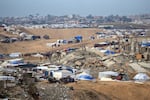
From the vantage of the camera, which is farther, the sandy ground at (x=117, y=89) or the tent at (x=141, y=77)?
the tent at (x=141, y=77)

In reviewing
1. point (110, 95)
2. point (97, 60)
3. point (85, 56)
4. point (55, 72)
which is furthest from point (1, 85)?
point (85, 56)

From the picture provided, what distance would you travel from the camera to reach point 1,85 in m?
12.8

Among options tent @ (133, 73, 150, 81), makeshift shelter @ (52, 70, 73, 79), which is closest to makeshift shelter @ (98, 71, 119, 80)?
tent @ (133, 73, 150, 81)

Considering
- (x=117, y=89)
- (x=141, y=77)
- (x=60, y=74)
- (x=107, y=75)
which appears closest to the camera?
(x=117, y=89)

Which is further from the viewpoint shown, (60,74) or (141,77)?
(60,74)

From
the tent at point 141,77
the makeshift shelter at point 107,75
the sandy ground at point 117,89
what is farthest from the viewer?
the makeshift shelter at point 107,75

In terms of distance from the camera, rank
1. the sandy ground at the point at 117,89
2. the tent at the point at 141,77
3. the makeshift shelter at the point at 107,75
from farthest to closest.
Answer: the makeshift shelter at the point at 107,75, the tent at the point at 141,77, the sandy ground at the point at 117,89

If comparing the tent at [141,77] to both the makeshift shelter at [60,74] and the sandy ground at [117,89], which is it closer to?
the sandy ground at [117,89]

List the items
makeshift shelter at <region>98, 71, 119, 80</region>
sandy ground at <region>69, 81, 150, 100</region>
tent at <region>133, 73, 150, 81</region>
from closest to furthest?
sandy ground at <region>69, 81, 150, 100</region>
tent at <region>133, 73, 150, 81</region>
makeshift shelter at <region>98, 71, 119, 80</region>

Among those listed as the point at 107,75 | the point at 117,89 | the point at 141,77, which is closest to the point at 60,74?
the point at 107,75

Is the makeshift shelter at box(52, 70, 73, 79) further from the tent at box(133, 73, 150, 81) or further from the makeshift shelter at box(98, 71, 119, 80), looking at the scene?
the tent at box(133, 73, 150, 81)

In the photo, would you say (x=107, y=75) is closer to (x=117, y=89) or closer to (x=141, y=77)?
(x=141, y=77)

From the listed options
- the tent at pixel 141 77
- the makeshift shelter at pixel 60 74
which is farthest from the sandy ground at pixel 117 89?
the makeshift shelter at pixel 60 74

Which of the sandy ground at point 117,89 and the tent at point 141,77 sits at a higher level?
the sandy ground at point 117,89
